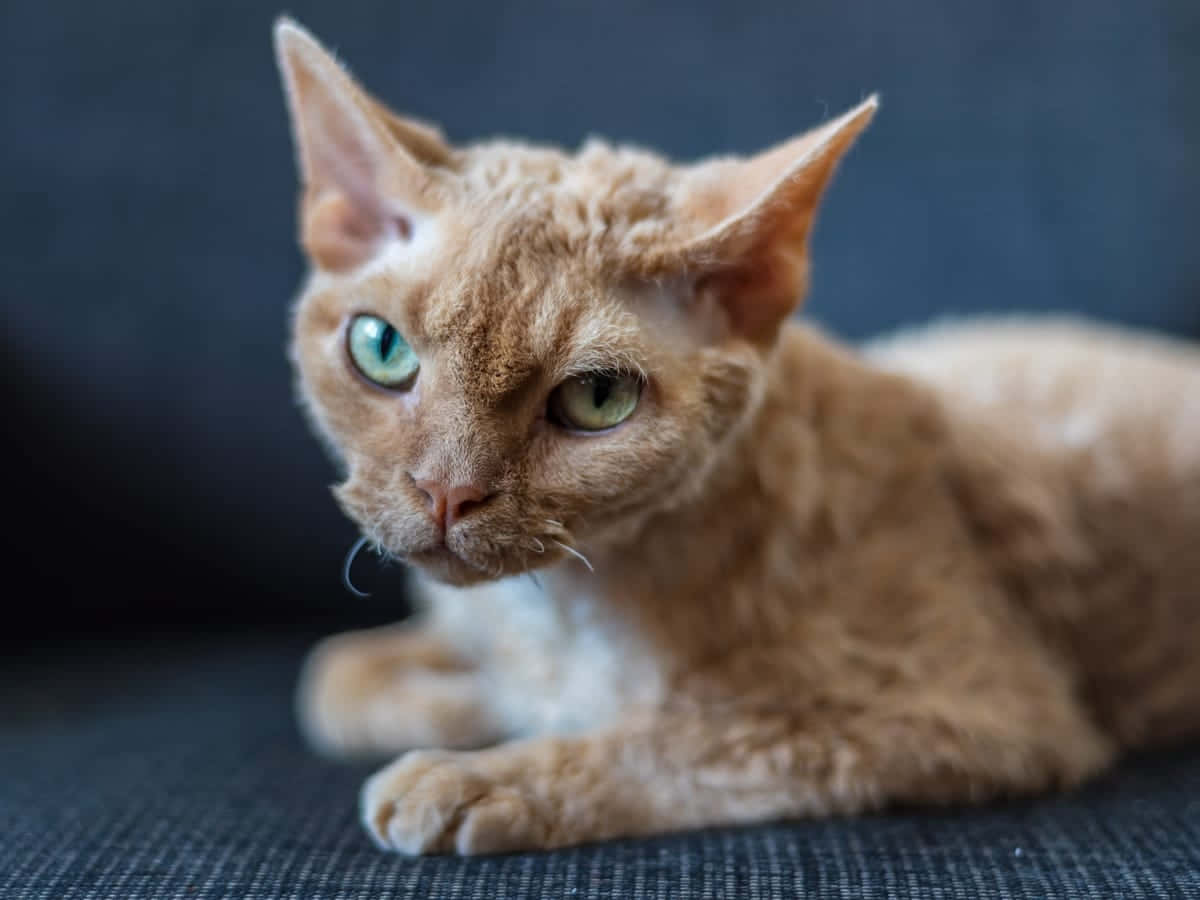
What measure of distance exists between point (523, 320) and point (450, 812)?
0.48 metres

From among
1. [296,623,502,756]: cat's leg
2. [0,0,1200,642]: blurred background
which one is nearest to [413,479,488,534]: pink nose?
[296,623,502,756]: cat's leg

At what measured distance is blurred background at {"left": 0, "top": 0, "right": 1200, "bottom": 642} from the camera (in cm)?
180

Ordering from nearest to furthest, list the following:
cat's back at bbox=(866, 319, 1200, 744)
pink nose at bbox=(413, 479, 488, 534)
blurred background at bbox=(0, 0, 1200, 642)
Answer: pink nose at bbox=(413, 479, 488, 534) < cat's back at bbox=(866, 319, 1200, 744) < blurred background at bbox=(0, 0, 1200, 642)

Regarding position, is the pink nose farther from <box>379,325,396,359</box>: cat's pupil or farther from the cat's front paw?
the cat's front paw

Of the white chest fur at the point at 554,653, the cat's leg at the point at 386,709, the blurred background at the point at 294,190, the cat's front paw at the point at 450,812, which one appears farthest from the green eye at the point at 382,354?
the blurred background at the point at 294,190

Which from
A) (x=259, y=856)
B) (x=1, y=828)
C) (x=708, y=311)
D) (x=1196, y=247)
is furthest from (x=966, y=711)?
(x=1196, y=247)

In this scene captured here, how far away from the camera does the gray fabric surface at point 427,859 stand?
38.9 inches

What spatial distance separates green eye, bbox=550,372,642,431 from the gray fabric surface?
1.36 ft

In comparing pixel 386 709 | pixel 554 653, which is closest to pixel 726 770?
pixel 554 653

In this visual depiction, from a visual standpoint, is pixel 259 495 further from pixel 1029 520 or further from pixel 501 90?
pixel 1029 520

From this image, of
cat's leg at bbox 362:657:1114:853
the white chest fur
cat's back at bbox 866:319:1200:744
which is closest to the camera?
cat's leg at bbox 362:657:1114:853

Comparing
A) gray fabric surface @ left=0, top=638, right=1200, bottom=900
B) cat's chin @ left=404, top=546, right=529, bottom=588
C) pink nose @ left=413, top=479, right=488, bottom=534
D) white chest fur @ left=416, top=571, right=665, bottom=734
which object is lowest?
gray fabric surface @ left=0, top=638, right=1200, bottom=900

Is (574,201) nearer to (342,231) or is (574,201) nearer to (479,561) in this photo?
(342,231)

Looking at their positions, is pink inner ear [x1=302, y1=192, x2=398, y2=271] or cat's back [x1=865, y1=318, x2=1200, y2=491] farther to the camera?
cat's back [x1=865, y1=318, x2=1200, y2=491]
